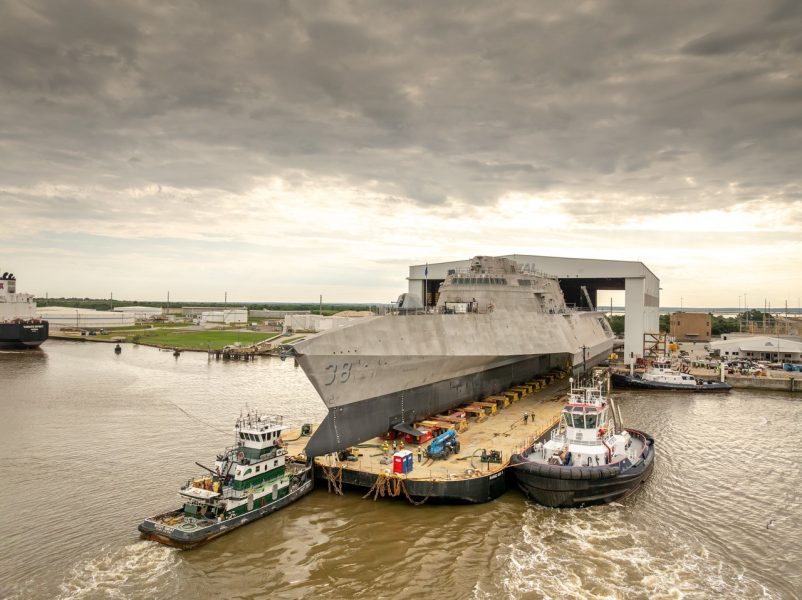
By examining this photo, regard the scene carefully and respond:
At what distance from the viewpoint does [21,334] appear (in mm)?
62750

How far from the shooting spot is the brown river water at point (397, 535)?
40.9 feet

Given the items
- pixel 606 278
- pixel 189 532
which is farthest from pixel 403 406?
pixel 606 278

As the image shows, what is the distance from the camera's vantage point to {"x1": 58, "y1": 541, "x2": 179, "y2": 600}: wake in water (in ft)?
39.2

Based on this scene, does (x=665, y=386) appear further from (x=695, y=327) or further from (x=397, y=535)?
(x=695, y=327)

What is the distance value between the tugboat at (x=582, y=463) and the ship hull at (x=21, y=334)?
219 ft

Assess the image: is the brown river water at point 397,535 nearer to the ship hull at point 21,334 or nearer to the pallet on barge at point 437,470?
the pallet on barge at point 437,470

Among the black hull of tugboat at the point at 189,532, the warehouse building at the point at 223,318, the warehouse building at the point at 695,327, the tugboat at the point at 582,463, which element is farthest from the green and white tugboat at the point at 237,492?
the warehouse building at the point at 223,318

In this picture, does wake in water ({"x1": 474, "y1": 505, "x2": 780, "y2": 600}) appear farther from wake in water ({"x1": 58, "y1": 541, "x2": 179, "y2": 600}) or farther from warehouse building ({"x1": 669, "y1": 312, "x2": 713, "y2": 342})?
warehouse building ({"x1": 669, "y1": 312, "x2": 713, "y2": 342})

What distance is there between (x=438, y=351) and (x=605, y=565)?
1046 cm

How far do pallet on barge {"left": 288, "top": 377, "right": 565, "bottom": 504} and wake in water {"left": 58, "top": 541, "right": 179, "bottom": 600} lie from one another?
5835mm

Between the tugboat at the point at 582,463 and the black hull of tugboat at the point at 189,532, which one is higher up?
the tugboat at the point at 582,463

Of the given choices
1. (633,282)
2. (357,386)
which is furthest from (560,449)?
(633,282)

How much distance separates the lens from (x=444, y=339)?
22656 mm

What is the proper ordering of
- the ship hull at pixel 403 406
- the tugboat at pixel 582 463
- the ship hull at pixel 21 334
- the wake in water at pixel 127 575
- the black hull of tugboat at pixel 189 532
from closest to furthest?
1. the wake in water at pixel 127 575
2. the black hull of tugboat at pixel 189 532
3. the tugboat at pixel 582 463
4. the ship hull at pixel 403 406
5. the ship hull at pixel 21 334
